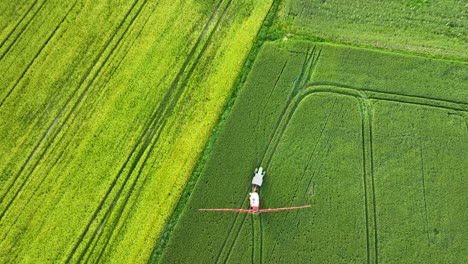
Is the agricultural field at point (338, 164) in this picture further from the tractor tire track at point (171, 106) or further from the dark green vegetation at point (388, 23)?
the tractor tire track at point (171, 106)

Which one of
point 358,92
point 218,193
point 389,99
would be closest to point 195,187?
point 218,193

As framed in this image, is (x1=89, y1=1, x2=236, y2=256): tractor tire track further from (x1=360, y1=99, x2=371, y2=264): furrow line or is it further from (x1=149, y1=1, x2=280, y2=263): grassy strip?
(x1=360, y1=99, x2=371, y2=264): furrow line

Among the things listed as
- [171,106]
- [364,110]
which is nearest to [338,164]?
[364,110]

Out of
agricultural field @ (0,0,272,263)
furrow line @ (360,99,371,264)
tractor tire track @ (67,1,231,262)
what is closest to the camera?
furrow line @ (360,99,371,264)

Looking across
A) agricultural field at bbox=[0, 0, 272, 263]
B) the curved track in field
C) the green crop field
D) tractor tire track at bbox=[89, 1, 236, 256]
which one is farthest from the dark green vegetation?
tractor tire track at bbox=[89, 1, 236, 256]

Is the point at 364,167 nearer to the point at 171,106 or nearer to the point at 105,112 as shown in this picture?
the point at 171,106

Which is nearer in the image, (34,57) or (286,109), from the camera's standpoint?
(286,109)
